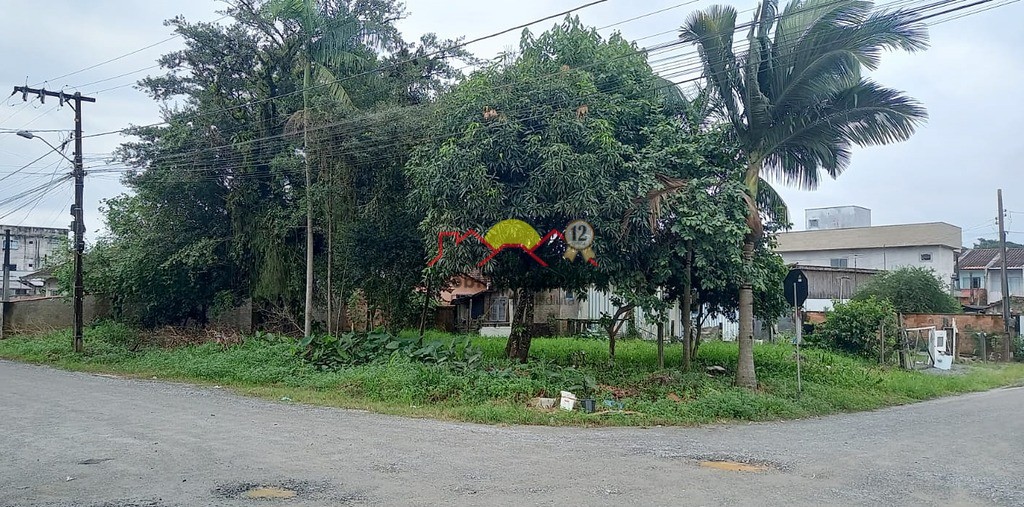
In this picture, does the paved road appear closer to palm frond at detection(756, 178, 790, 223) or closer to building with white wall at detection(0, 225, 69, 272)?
palm frond at detection(756, 178, 790, 223)

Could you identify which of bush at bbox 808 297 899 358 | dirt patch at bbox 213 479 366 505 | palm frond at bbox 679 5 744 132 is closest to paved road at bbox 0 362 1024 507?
dirt patch at bbox 213 479 366 505

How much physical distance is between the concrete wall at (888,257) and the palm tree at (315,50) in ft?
111

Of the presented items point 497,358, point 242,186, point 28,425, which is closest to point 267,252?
point 242,186

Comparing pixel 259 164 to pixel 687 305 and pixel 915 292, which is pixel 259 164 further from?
pixel 915 292

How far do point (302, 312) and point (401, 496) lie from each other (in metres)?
17.9

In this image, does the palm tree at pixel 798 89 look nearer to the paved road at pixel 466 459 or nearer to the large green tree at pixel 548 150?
the large green tree at pixel 548 150

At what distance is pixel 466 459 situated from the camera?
948cm

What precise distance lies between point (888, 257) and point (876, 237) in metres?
1.39

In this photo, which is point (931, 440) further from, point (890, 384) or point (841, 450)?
point (890, 384)

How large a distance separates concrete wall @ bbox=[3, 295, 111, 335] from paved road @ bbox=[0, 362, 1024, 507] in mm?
17109

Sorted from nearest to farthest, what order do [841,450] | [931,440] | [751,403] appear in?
[841,450], [931,440], [751,403]

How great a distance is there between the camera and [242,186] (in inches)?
941

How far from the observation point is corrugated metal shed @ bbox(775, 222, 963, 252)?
45281mm

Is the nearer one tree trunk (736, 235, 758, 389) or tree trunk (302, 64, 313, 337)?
tree trunk (736, 235, 758, 389)
